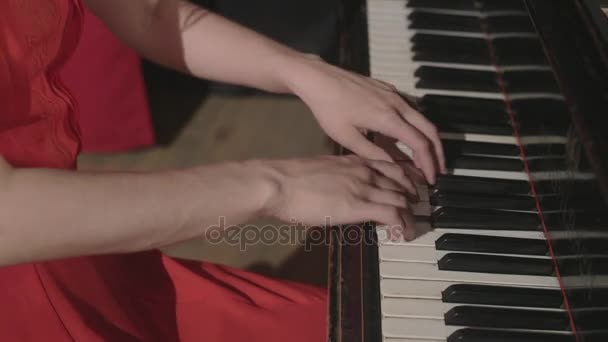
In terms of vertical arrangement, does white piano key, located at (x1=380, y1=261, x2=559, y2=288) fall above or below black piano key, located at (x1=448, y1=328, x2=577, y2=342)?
above

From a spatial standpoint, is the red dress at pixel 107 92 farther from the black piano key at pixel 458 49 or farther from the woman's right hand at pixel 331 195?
the woman's right hand at pixel 331 195

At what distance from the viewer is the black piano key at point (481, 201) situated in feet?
2.96

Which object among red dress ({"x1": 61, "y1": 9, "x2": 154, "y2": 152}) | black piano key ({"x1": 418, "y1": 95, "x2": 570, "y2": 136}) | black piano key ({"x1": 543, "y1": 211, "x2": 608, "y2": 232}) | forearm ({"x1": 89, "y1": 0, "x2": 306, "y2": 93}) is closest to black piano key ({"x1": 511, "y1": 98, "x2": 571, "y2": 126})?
black piano key ({"x1": 418, "y1": 95, "x2": 570, "y2": 136})

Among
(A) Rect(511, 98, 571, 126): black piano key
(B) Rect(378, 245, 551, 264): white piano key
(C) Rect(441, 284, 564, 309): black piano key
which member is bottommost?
(C) Rect(441, 284, 564, 309): black piano key

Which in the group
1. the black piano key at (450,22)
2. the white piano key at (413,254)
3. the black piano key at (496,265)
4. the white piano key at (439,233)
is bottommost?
the black piano key at (496,265)

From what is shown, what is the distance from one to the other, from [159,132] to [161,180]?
4.68 feet

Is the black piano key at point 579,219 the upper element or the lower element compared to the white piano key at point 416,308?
upper

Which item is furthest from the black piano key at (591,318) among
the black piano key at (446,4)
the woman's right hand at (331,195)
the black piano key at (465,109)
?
the black piano key at (446,4)

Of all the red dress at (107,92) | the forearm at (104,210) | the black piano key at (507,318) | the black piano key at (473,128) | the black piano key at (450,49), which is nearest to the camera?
the forearm at (104,210)

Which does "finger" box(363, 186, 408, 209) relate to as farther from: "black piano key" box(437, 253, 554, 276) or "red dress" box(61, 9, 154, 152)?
"red dress" box(61, 9, 154, 152)

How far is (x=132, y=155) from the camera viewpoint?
206cm

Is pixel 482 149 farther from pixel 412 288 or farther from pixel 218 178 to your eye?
pixel 218 178

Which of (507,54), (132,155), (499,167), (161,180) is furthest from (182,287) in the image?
(132,155)

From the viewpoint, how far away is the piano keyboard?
0.79 metres
